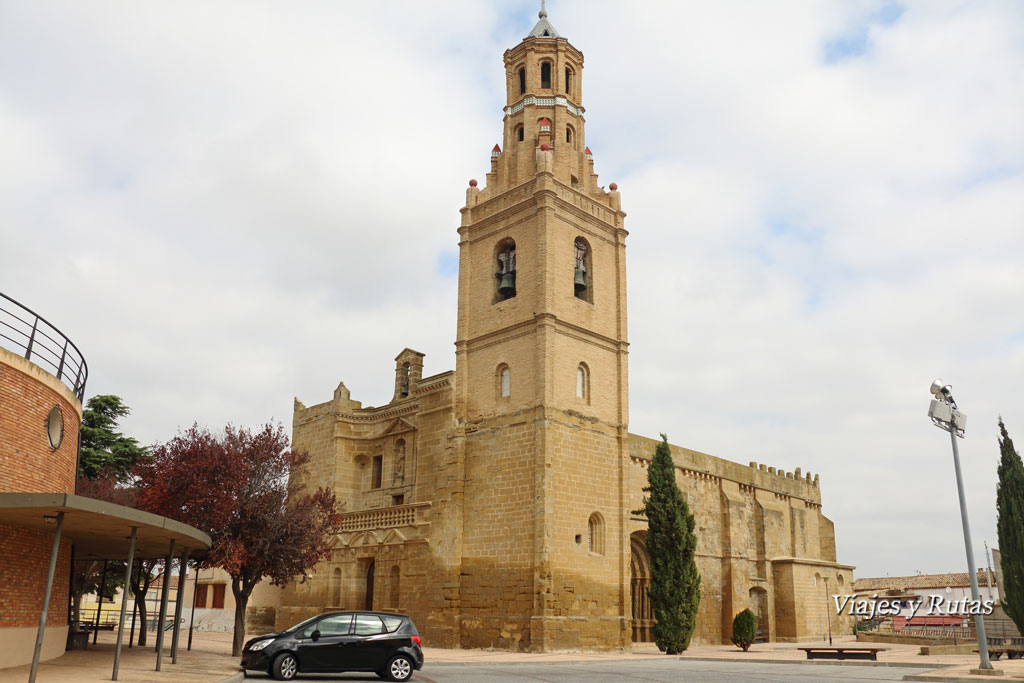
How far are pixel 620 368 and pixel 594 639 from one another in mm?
9929

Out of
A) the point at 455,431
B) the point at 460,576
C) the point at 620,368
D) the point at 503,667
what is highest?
the point at 620,368

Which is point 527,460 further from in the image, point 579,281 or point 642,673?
point 642,673

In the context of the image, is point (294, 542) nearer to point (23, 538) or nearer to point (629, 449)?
point (23, 538)

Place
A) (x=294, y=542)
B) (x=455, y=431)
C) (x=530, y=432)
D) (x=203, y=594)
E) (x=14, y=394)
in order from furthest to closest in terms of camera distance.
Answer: (x=203, y=594), (x=455, y=431), (x=530, y=432), (x=294, y=542), (x=14, y=394)

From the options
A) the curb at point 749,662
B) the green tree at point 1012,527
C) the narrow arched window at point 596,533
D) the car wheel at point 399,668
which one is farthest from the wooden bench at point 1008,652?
the car wheel at point 399,668

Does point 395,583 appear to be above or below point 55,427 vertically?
below

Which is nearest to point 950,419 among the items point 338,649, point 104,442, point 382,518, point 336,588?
point 338,649

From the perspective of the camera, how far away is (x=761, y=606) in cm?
3862

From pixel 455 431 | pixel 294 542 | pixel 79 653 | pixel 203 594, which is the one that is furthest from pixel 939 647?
pixel 203 594

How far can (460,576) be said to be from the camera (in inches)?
1136

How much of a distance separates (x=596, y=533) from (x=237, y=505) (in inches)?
515

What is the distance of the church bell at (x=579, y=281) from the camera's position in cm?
3123

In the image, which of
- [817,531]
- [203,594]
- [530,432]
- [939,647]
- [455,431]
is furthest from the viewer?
[817,531]

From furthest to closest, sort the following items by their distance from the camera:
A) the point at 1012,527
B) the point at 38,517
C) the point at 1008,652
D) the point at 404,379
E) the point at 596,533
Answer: the point at 404,379, the point at 596,533, the point at 1012,527, the point at 1008,652, the point at 38,517
